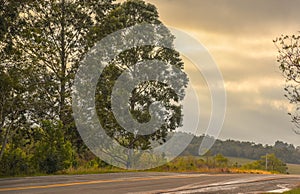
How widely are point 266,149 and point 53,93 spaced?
8539cm

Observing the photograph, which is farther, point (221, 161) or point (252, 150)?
point (252, 150)

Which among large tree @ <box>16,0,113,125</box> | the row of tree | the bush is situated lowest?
the bush

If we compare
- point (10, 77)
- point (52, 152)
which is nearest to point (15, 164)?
point (52, 152)

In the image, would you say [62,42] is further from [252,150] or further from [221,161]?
[252,150]

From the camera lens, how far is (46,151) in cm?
2198

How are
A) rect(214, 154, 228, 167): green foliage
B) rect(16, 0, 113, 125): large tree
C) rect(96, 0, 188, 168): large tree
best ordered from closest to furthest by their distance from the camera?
rect(16, 0, 113, 125): large tree → rect(96, 0, 188, 168): large tree → rect(214, 154, 228, 167): green foliage


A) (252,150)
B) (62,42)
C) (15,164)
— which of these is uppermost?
(62,42)

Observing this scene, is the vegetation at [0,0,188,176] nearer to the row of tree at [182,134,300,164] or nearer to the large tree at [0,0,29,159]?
the large tree at [0,0,29,159]

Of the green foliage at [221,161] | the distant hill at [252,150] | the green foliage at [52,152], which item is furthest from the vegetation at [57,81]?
Answer: the distant hill at [252,150]

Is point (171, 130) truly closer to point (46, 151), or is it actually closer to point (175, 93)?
point (175, 93)

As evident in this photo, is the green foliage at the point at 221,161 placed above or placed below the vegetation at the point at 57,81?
below

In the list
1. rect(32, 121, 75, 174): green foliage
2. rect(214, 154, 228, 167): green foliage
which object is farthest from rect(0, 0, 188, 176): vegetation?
rect(214, 154, 228, 167): green foliage

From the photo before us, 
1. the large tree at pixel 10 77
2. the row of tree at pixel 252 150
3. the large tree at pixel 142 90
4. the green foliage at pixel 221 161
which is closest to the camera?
the large tree at pixel 10 77

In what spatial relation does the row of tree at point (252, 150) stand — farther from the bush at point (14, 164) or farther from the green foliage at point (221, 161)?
the bush at point (14, 164)
